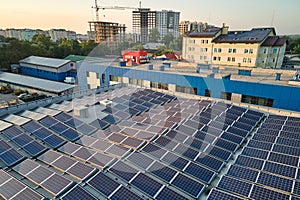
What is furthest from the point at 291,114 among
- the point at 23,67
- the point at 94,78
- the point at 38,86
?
the point at 23,67

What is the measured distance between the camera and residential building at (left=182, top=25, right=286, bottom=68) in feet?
165

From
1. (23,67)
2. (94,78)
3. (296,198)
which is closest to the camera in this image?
(296,198)

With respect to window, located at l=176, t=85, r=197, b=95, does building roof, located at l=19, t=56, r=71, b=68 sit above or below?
above

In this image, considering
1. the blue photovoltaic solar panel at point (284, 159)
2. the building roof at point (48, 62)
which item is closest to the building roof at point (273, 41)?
the blue photovoltaic solar panel at point (284, 159)

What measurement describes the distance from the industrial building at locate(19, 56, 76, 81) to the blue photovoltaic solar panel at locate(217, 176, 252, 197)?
51452 millimetres

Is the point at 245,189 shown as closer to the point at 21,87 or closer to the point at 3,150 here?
the point at 3,150

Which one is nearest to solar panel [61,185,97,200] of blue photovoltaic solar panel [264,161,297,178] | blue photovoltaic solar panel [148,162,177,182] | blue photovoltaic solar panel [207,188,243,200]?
blue photovoltaic solar panel [148,162,177,182]

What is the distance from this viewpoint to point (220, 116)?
15.1m

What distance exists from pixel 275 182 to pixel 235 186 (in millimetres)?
1923

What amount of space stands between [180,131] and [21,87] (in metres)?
43.4

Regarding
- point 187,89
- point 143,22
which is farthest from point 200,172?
point 143,22

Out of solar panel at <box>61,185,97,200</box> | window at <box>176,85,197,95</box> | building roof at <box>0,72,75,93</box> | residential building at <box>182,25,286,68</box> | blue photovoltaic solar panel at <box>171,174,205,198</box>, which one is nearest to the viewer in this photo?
solar panel at <box>61,185,97,200</box>

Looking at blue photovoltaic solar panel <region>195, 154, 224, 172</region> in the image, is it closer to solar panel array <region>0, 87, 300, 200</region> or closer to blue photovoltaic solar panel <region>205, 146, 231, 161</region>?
solar panel array <region>0, 87, 300, 200</region>

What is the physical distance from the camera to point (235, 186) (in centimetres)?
816
